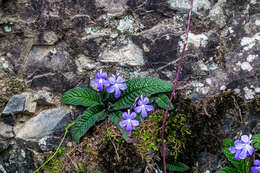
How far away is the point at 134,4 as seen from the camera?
2.24 metres

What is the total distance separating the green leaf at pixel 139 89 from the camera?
2.16m

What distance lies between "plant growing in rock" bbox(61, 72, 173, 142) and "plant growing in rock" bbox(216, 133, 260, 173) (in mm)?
541

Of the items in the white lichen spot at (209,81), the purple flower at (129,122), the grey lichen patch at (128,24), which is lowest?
the purple flower at (129,122)

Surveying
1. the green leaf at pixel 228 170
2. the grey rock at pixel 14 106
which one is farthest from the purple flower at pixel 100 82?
the green leaf at pixel 228 170

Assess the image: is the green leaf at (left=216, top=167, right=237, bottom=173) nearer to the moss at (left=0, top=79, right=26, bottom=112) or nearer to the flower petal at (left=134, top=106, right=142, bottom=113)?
the flower petal at (left=134, top=106, right=142, bottom=113)

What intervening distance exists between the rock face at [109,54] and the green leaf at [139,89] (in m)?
0.13

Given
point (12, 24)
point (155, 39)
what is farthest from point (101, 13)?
point (12, 24)

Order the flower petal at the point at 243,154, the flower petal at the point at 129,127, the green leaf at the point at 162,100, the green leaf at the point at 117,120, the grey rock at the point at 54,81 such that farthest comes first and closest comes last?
the grey rock at the point at 54,81 → the green leaf at the point at 162,100 → the green leaf at the point at 117,120 → the flower petal at the point at 129,127 → the flower petal at the point at 243,154

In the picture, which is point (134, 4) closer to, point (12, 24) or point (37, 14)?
point (37, 14)

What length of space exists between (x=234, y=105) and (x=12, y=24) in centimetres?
188

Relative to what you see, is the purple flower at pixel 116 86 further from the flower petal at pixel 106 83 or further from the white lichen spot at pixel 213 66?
the white lichen spot at pixel 213 66

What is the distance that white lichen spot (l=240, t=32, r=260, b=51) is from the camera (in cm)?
220

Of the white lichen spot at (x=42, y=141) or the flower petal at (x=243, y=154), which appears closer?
the flower petal at (x=243, y=154)

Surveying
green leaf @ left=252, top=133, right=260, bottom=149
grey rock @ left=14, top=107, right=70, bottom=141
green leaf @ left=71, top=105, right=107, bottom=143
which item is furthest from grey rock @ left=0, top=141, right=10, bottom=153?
green leaf @ left=252, top=133, right=260, bottom=149
